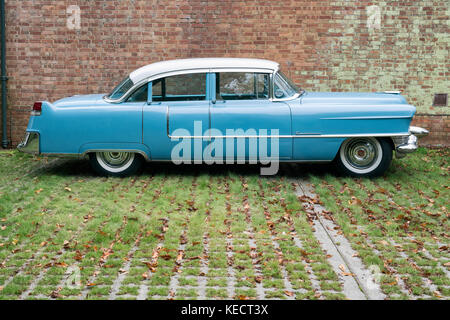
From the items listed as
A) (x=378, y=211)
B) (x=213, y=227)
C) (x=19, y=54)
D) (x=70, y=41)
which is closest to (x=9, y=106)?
(x=19, y=54)

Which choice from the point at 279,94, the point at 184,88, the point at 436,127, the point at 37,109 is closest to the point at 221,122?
the point at 184,88

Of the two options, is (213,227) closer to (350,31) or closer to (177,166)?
(177,166)

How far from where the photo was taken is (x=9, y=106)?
36.6ft

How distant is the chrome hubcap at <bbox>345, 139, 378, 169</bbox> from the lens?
27.5 feet

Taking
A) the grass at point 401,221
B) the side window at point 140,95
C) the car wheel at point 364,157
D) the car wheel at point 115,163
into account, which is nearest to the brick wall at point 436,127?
the grass at point 401,221

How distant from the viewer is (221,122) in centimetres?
812

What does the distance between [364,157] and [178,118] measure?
2844 mm

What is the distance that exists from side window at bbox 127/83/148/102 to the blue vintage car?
0.01 meters

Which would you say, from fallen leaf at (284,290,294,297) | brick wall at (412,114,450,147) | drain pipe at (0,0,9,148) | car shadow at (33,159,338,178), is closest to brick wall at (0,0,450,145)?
drain pipe at (0,0,9,148)

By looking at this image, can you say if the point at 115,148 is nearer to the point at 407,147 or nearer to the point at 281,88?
the point at 281,88

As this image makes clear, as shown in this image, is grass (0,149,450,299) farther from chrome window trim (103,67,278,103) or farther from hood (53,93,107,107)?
chrome window trim (103,67,278,103)

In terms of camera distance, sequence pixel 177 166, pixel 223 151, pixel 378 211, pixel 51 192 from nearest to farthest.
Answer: pixel 378 211 → pixel 51 192 → pixel 223 151 → pixel 177 166

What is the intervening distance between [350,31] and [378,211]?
516cm

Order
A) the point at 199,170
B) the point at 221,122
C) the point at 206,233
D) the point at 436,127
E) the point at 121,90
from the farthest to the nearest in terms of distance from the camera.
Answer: the point at 436,127 → the point at 199,170 → the point at 121,90 → the point at 221,122 → the point at 206,233
